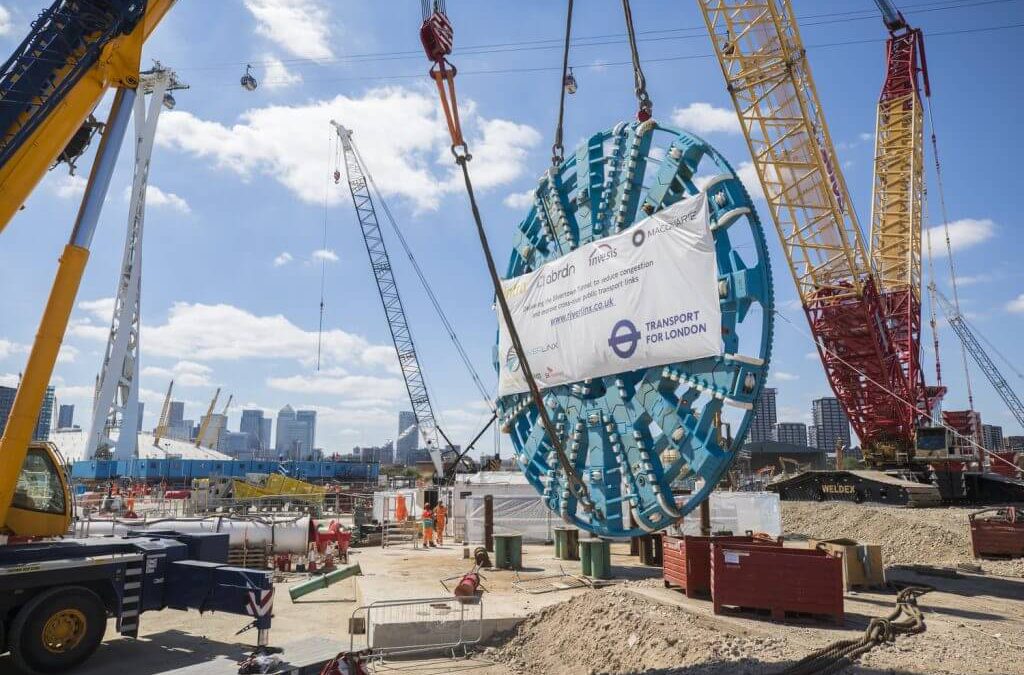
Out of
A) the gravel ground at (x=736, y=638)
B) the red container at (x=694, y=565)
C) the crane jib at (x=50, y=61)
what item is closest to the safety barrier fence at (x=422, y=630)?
the gravel ground at (x=736, y=638)

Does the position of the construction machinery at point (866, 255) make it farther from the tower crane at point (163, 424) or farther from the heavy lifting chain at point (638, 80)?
the tower crane at point (163, 424)

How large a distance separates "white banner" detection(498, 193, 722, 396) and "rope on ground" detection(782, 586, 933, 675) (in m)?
4.53

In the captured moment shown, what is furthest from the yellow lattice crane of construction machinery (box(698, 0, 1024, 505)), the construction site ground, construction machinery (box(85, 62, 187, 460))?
construction machinery (box(85, 62, 187, 460))

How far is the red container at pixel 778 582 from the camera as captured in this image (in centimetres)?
1084

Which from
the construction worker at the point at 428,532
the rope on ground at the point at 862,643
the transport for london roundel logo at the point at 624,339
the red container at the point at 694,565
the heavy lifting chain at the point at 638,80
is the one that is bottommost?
the construction worker at the point at 428,532

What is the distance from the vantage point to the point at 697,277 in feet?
37.1

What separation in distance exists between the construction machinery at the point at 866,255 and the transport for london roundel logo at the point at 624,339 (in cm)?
1815

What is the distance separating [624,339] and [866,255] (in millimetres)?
26256

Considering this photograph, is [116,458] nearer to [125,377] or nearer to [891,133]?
[125,377]

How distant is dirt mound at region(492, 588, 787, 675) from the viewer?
29.3 feet

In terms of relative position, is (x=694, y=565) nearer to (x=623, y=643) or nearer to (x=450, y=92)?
(x=623, y=643)

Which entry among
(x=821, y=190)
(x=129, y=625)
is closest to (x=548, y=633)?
(x=129, y=625)

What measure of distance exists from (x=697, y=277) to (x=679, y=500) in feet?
15.0

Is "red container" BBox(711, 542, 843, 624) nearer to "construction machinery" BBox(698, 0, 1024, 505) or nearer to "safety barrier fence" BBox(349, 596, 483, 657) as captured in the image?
"safety barrier fence" BBox(349, 596, 483, 657)
